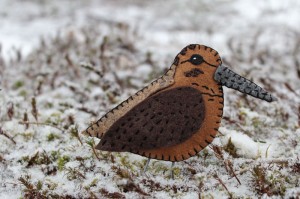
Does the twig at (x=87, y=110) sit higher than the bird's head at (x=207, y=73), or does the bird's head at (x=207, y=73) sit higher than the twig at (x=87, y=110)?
the twig at (x=87, y=110)

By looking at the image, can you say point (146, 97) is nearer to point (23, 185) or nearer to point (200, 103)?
point (200, 103)

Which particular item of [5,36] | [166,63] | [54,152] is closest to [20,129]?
[54,152]

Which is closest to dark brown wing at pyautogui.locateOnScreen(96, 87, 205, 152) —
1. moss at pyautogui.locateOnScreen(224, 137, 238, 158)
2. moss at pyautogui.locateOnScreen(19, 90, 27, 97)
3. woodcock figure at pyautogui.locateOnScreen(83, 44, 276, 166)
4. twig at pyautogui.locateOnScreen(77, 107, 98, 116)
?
woodcock figure at pyautogui.locateOnScreen(83, 44, 276, 166)

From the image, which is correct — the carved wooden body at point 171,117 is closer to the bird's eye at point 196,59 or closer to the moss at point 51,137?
the bird's eye at point 196,59

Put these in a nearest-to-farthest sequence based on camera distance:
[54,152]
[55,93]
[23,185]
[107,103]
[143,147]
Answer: [143,147]
[23,185]
[54,152]
[107,103]
[55,93]

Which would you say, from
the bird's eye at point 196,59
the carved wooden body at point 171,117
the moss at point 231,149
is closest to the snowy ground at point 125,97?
the moss at point 231,149

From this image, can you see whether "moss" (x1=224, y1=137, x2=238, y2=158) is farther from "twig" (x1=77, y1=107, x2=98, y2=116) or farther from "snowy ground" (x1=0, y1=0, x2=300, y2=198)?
"twig" (x1=77, y1=107, x2=98, y2=116)

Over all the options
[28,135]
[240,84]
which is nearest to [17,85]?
[28,135]
